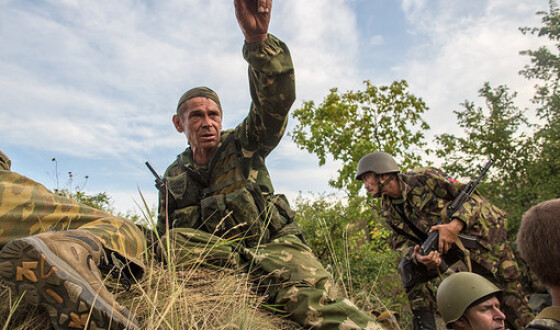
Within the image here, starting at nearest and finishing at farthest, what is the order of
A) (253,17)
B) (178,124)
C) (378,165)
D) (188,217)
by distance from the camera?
(253,17), (188,217), (178,124), (378,165)

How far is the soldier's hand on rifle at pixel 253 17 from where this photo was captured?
2.50m

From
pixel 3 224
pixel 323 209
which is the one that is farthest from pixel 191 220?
pixel 323 209

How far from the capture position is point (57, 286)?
1.54 metres

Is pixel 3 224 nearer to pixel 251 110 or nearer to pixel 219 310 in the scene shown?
pixel 219 310

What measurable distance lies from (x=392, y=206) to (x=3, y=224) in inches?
169

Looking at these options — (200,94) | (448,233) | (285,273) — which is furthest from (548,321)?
(448,233)

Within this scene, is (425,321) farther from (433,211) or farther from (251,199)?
(251,199)

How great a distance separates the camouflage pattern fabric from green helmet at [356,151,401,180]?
3.60 metres

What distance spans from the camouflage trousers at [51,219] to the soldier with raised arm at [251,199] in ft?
0.70

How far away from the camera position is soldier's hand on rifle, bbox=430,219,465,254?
4727 millimetres

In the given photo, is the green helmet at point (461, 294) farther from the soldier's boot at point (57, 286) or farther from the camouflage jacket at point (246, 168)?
the soldier's boot at point (57, 286)

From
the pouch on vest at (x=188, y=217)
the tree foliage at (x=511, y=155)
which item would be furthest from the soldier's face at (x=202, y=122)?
the tree foliage at (x=511, y=155)

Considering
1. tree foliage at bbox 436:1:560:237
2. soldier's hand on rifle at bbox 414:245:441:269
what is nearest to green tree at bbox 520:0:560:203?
tree foliage at bbox 436:1:560:237

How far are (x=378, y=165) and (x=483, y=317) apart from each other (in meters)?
2.32
